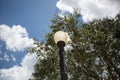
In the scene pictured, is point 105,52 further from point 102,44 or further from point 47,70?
point 47,70

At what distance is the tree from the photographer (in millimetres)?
30500

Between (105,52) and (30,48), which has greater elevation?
(30,48)

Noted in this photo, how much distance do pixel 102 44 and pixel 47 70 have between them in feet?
25.4

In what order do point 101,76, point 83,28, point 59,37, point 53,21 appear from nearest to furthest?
point 59,37
point 101,76
point 83,28
point 53,21

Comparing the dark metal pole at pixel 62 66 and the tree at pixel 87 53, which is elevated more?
the tree at pixel 87 53

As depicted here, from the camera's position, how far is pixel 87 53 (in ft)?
100

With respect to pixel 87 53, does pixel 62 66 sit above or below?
below

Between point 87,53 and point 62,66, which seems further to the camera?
point 87,53

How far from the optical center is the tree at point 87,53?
100 feet

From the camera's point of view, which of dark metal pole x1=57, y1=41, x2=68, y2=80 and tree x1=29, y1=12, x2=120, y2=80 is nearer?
dark metal pole x1=57, y1=41, x2=68, y2=80

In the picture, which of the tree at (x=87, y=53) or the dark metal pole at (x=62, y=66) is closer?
the dark metal pole at (x=62, y=66)

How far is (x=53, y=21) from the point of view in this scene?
35.2m

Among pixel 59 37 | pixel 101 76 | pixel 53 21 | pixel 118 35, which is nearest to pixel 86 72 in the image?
pixel 101 76

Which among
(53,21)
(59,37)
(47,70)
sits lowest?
(59,37)
